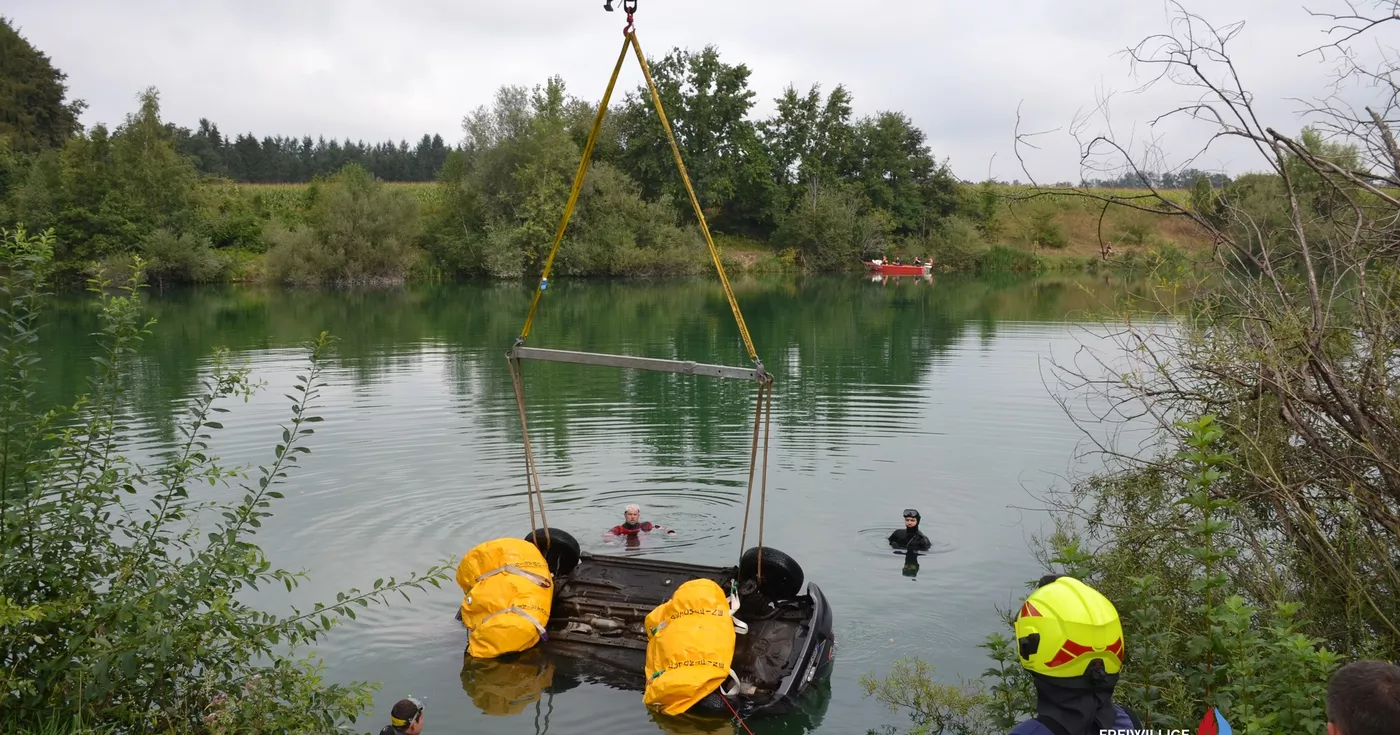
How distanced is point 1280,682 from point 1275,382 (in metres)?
2.37

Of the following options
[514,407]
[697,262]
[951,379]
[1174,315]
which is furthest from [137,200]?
[1174,315]

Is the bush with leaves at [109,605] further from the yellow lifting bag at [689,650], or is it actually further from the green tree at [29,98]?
the green tree at [29,98]

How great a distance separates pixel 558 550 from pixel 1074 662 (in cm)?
746

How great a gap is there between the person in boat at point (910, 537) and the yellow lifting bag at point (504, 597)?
16.7 feet

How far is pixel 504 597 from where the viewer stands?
364 inches

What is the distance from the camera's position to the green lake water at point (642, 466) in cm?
955

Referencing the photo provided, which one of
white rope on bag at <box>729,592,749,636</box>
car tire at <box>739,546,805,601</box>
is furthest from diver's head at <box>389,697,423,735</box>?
car tire at <box>739,546,805,601</box>

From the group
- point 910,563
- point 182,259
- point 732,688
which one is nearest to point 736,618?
point 732,688

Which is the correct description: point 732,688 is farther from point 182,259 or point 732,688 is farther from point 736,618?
point 182,259

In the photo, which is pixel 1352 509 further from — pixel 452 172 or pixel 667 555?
pixel 452 172

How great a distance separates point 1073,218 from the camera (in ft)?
276

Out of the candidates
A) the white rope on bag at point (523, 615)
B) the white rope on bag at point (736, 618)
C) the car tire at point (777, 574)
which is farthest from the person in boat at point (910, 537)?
the white rope on bag at point (523, 615)

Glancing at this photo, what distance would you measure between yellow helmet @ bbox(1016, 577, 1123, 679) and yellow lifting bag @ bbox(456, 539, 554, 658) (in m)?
6.33

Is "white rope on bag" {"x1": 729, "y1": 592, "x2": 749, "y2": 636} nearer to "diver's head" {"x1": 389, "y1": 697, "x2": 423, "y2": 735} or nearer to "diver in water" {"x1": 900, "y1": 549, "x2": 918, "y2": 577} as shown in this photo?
"diver's head" {"x1": 389, "y1": 697, "x2": 423, "y2": 735}
